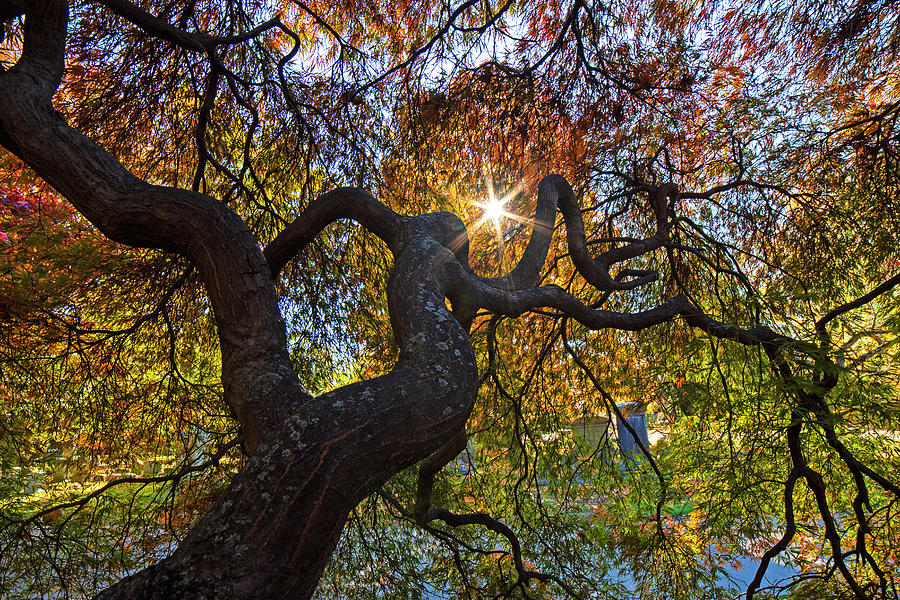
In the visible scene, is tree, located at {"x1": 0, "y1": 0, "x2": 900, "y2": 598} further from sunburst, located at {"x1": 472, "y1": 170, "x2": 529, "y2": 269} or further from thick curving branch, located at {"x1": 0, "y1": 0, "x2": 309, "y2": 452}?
thick curving branch, located at {"x1": 0, "y1": 0, "x2": 309, "y2": 452}

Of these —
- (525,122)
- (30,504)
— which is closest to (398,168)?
(525,122)

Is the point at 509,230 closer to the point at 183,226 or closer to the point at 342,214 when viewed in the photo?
the point at 342,214

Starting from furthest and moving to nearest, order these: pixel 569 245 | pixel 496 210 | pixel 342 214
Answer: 1. pixel 496 210
2. pixel 569 245
3. pixel 342 214

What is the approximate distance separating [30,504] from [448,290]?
2953mm

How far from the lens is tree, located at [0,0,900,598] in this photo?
83.0 inches

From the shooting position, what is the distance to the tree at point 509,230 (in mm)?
2109

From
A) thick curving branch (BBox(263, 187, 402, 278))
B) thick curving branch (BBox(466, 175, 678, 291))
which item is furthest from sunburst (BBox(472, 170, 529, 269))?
thick curving branch (BBox(263, 187, 402, 278))

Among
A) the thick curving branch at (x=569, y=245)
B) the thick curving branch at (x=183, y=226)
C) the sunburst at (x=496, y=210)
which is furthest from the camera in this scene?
the sunburst at (x=496, y=210)

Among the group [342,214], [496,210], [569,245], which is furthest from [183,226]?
[496,210]

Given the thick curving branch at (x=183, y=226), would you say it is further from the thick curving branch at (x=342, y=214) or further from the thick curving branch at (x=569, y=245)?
the thick curving branch at (x=569, y=245)

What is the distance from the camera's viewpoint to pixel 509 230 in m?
3.48

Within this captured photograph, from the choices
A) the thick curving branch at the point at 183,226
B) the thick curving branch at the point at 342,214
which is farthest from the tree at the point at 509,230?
the thick curving branch at the point at 183,226

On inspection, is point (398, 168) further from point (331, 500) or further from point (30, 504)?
point (30, 504)

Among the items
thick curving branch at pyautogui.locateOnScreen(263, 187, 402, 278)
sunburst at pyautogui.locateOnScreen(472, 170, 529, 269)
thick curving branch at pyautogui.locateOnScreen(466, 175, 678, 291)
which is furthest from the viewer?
sunburst at pyautogui.locateOnScreen(472, 170, 529, 269)
